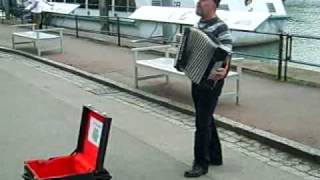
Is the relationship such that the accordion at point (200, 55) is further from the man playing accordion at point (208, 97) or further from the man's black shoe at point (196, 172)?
the man's black shoe at point (196, 172)

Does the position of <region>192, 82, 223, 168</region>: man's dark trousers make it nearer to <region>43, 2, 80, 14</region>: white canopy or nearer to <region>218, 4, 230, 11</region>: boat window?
<region>218, 4, 230, 11</region>: boat window

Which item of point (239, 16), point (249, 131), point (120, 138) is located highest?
point (239, 16)

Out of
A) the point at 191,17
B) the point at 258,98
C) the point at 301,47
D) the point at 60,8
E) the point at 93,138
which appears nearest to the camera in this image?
the point at 93,138

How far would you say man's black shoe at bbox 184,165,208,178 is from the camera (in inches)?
223

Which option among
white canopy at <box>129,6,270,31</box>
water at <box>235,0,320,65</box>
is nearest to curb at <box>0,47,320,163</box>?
white canopy at <box>129,6,270,31</box>

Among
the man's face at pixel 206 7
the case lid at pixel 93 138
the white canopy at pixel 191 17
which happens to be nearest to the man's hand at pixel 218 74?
the man's face at pixel 206 7

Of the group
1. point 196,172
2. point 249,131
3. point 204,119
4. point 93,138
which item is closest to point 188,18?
point 249,131

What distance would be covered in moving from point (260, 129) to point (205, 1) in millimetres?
2394

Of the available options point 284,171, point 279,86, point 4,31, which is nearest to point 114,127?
point 284,171

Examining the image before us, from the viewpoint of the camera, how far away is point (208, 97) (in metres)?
5.59

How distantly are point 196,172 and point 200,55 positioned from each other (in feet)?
3.90

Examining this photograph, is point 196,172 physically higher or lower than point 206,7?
lower

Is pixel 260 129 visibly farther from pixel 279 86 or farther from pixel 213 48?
pixel 279 86

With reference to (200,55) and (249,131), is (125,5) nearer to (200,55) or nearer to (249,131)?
(249,131)
